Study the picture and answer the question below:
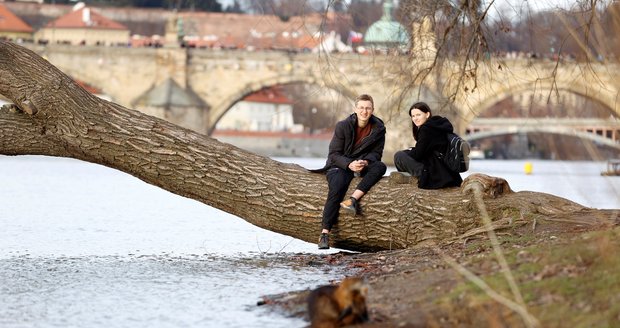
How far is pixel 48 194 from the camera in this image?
2150 centimetres

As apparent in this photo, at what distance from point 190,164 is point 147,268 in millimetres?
789

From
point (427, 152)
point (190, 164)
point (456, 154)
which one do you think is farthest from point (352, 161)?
point (190, 164)

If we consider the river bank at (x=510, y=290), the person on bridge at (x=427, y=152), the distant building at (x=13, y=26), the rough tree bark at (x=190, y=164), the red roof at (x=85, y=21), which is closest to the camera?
the river bank at (x=510, y=290)

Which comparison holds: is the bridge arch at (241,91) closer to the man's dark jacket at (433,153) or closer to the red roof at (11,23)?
the red roof at (11,23)

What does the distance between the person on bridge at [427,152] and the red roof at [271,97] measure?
72.9 m

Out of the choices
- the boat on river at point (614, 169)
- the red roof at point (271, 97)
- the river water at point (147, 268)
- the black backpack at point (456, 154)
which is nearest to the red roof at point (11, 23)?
the red roof at point (271, 97)

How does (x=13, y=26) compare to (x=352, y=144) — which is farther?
(x=13, y=26)

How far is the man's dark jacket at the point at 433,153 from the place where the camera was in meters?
8.48

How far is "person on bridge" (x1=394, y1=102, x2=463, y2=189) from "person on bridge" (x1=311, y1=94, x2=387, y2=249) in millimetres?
217

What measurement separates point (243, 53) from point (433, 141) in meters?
42.9

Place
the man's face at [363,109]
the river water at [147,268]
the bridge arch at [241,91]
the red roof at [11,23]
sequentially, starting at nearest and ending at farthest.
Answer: the river water at [147,268] → the man's face at [363,109] → the bridge arch at [241,91] → the red roof at [11,23]

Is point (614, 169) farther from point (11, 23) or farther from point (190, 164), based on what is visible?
point (11, 23)

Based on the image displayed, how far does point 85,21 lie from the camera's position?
8250 centimetres

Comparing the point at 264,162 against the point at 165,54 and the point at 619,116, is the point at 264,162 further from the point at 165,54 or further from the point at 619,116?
the point at 165,54
